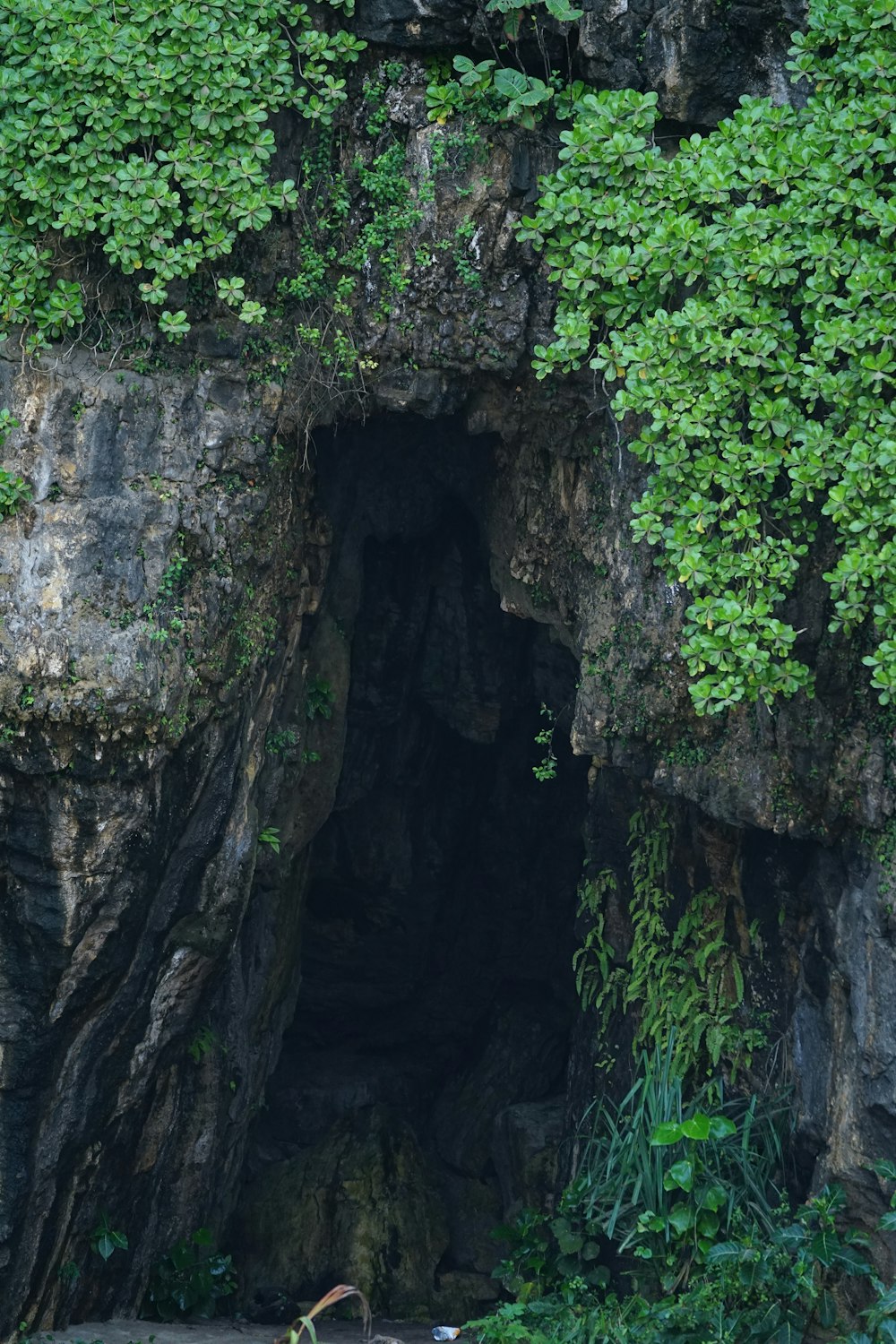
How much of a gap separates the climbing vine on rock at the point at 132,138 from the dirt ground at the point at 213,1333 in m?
5.27

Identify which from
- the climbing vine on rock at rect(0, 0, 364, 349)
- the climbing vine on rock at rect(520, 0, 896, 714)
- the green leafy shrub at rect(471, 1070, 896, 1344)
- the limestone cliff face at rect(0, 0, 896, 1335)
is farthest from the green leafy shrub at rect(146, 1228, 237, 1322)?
the climbing vine on rock at rect(0, 0, 364, 349)

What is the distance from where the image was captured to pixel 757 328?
20.5 feet

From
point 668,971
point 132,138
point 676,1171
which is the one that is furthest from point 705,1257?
point 132,138

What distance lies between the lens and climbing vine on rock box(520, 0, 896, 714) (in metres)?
6.07

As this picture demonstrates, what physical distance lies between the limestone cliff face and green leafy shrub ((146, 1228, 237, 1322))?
0.12 meters

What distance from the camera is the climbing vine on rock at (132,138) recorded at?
639 cm

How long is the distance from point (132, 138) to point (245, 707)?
9.68 ft

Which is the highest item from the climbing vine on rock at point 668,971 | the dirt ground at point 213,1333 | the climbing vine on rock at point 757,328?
the climbing vine on rock at point 757,328

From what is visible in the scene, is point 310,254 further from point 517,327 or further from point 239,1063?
point 239,1063

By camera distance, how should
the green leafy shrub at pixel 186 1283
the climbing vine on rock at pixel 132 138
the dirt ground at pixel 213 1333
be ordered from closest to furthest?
1. the climbing vine on rock at pixel 132 138
2. the dirt ground at pixel 213 1333
3. the green leafy shrub at pixel 186 1283

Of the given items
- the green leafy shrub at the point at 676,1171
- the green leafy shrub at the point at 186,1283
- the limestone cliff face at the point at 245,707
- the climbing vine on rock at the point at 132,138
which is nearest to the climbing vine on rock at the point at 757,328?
the limestone cliff face at the point at 245,707

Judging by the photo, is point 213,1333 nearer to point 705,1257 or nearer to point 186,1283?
point 186,1283

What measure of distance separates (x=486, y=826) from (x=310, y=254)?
5.96 meters

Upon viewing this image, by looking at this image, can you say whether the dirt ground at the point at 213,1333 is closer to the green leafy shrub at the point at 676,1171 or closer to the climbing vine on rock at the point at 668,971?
the green leafy shrub at the point at 676,1171
